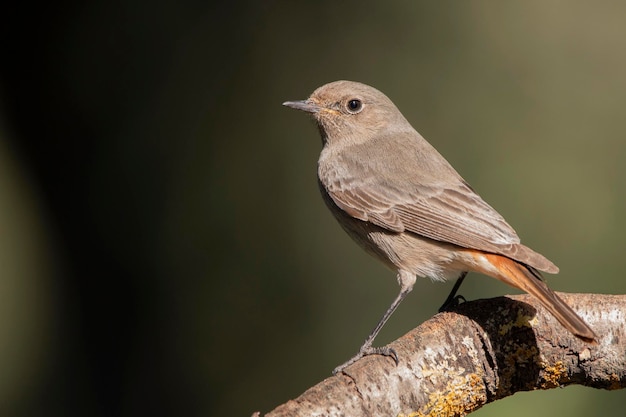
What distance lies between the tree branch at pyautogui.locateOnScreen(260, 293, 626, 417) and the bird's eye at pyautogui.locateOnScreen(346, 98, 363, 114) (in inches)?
63.0

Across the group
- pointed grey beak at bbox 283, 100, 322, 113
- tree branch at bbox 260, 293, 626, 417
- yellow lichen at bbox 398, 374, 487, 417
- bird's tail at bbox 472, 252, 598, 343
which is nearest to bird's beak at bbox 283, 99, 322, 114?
pointed grey beak at bbox 283, 100, 322, 113

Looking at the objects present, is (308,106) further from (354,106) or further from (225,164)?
(225,164)

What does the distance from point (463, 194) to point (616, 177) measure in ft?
6.30

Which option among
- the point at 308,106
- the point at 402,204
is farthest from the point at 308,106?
the point at 402,204

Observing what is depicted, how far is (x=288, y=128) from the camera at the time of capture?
20.3ft

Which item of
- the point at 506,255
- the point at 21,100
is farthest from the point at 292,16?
the point at 506,255

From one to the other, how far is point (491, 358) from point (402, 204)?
3.52 feet

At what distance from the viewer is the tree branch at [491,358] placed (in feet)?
10.8

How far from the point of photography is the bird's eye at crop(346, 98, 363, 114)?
4.91m

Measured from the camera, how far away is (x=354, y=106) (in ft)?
16.1

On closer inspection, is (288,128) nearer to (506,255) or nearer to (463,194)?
(463,194)

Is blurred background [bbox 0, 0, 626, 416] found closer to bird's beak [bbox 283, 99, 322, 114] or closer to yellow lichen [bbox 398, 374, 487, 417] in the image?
bird's beak [bbox 283, 99, 322, 114]

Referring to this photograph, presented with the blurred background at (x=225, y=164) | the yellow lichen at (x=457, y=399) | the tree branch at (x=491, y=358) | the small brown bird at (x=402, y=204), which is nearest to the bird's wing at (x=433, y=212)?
the small brown bird at (x=402, y=204)

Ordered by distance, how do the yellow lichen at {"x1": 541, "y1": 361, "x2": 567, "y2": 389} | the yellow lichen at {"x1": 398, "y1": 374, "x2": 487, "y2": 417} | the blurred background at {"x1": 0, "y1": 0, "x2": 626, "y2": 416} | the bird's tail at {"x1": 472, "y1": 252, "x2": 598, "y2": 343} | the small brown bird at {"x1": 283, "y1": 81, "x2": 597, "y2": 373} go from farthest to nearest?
the blurred background at {"x1": 0, "y1": 0, "x2": 626, "y2": 416}, the small brown bird at {"x1": 283, "y1": 81, "x2": 597, "y2": 373}, the yellow lichen at {"x1": 541, "y1": 361, "x2": 567, "y2": 389}, the yellow lichen at {"x1": 398, "y1": 374, "x2": 487, "y2": 417}, the bird's tail at {"x1": 472, "y1": 252, "x2": 598, "y2": 343}
